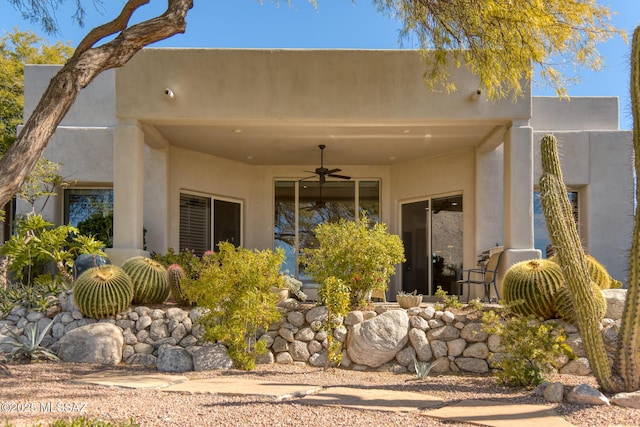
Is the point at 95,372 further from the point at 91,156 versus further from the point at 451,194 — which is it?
the point at 451,194

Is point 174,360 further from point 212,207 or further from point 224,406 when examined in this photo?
point 212,207

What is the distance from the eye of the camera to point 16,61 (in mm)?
21672

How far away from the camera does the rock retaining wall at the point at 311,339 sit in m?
7.32

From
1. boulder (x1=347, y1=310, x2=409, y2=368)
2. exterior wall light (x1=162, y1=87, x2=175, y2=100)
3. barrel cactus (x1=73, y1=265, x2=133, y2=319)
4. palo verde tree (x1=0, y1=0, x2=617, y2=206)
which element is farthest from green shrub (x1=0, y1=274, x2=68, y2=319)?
boulder (x1=347, y1=310, x2=409, y2=368)

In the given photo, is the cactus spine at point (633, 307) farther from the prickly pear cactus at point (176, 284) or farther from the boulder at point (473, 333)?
the prickly pear cactus at point (176, 284)

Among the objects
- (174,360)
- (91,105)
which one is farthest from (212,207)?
(174,360)

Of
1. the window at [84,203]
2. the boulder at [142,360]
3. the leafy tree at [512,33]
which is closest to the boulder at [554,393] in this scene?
the leafy tree at [512,33]

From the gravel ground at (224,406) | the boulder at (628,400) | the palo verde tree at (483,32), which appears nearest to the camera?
the gravel ground at (224,406)

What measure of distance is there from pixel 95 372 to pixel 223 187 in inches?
253

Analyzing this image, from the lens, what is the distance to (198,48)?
946 cm

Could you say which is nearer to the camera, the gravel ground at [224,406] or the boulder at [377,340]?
the gravel ground at [224,406]

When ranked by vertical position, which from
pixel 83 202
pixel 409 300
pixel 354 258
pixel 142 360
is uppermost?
pixel 83 202

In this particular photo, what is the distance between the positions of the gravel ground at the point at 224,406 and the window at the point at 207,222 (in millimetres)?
5982

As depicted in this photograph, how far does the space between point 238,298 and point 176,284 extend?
6.67ft
